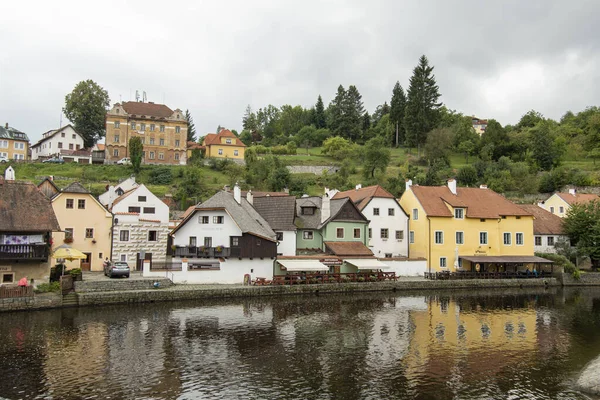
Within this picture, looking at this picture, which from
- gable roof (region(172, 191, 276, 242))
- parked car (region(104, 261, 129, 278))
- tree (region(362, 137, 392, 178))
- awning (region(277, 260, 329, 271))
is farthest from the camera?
tree (region(362, 137, 392, 178))

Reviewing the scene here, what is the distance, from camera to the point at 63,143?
8681 cm

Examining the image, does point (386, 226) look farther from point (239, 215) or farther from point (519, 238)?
point (239, 215)

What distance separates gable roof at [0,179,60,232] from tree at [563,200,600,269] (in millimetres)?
51329

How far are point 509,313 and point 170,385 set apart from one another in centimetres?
2495

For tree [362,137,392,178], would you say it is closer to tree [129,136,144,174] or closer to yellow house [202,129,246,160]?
yellow house [202,129,246,160]

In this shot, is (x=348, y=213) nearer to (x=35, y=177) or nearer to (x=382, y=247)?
(x=382, y=247)

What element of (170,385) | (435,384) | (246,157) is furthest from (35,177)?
(435,384)

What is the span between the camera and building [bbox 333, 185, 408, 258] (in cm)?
4975

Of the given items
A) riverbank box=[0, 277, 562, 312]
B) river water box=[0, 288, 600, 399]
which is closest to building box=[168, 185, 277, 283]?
riverbank box=[0, 277, 562, 312]

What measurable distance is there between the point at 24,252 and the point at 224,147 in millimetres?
60508

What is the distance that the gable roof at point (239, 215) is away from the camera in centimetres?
4000

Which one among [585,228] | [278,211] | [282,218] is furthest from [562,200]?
[282,218]

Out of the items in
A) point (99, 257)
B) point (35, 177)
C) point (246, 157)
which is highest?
point (246, 157)

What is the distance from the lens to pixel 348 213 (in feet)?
155
